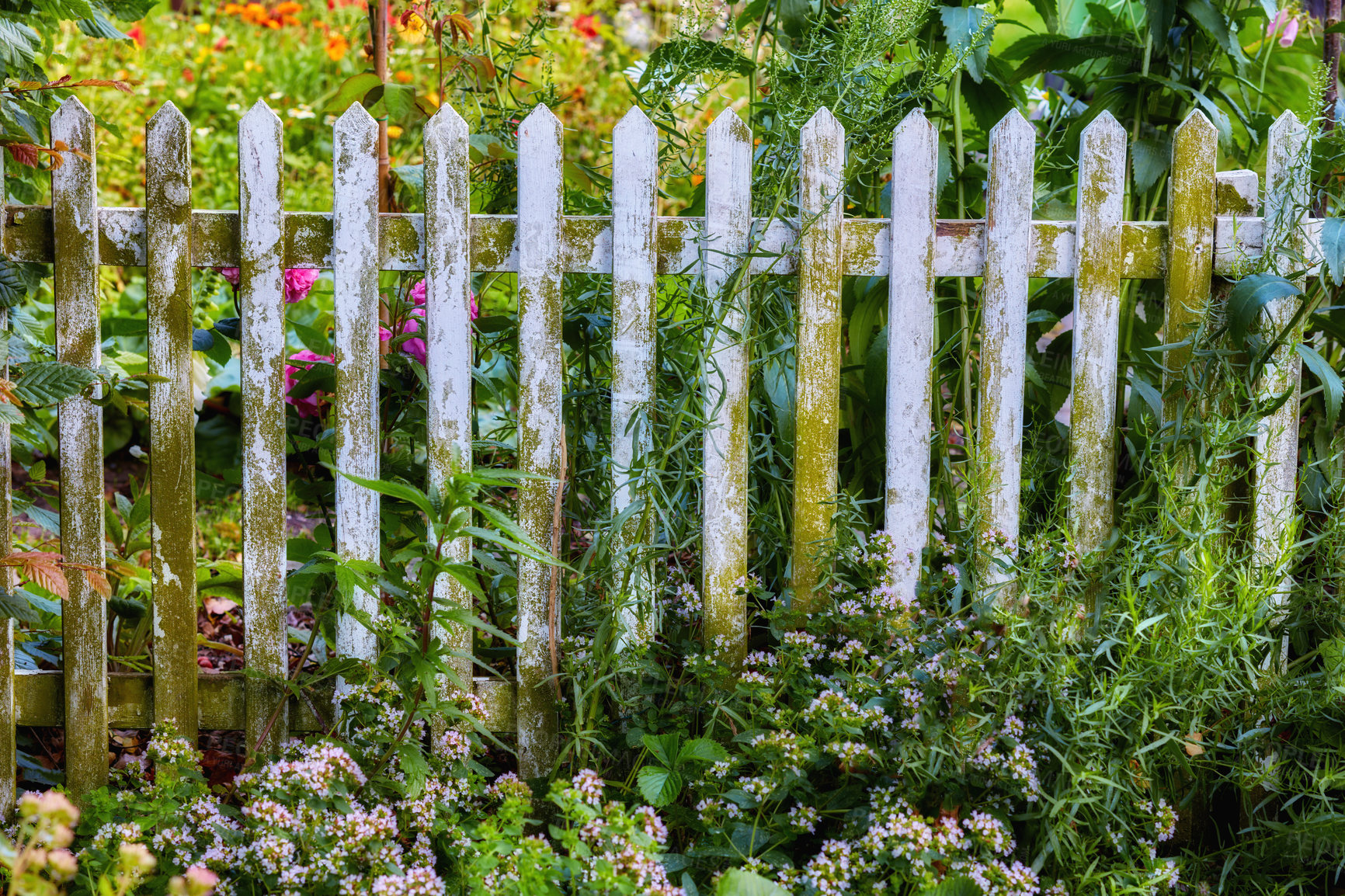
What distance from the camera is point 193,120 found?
5805mm

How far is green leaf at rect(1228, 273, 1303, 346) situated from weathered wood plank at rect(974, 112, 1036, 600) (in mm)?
362

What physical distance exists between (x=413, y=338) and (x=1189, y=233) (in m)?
1.56

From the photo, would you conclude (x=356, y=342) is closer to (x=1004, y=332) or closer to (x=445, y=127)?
(x=445, y=127)

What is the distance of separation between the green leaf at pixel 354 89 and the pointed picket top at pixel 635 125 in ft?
2.29

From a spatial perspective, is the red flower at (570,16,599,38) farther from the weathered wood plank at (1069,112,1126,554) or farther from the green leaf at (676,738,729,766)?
the green leaf at (676,738,729,766)

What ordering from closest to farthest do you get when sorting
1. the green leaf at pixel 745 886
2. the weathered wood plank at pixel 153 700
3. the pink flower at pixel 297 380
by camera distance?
the green leaf at pixel 745 886, the weathered wood plank at pixel 153 700, the pink flower at pixel 297 380

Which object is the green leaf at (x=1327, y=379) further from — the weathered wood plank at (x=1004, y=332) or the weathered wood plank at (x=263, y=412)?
the weathered wood plank at (x=263, y=412)

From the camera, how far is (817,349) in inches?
83.4

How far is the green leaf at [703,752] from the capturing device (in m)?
1.89

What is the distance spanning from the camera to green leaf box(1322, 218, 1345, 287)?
6.17 ft

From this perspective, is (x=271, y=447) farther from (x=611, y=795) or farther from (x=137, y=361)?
(x=611, y=795)

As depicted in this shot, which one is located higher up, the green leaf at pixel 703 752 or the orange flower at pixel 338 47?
the orange flower at pixel 338 47

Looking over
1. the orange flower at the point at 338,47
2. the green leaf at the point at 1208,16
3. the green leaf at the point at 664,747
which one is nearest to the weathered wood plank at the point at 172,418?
the green leaf at the point at 664,747

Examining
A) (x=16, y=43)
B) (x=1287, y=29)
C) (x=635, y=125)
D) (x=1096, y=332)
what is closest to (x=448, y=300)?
(x=635, y=125)
